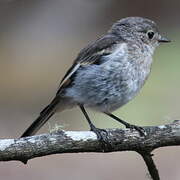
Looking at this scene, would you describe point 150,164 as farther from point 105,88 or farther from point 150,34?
point 150,34

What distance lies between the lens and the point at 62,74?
37.2ft

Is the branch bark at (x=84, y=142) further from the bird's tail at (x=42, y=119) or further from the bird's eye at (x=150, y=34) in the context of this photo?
the bird's eye at (x=150, y=34)

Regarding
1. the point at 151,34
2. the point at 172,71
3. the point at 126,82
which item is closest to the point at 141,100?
the point at 172,71

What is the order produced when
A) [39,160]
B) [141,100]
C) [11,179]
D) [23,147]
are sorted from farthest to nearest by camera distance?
1. [141,100]
2. [39,160]
3. [11,179]
4. [23,147]

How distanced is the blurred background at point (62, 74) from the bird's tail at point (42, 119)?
754 millimetres

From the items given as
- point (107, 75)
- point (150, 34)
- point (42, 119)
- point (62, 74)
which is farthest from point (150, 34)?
point (62, 74)

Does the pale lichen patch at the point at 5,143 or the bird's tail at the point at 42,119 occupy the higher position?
the pale lichen patch at the point at 5,143

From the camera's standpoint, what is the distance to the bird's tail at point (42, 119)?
228 inches

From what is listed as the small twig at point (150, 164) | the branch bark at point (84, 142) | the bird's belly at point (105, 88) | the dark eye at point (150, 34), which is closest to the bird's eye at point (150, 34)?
the dark eye at point (150, 34)

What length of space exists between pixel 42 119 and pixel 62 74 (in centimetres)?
538

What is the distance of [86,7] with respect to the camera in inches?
572

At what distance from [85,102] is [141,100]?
4.29 m

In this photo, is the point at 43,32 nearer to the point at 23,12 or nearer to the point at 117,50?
the point at 23,12

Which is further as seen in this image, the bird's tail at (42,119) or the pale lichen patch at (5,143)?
the bird's tail at (42,119)
